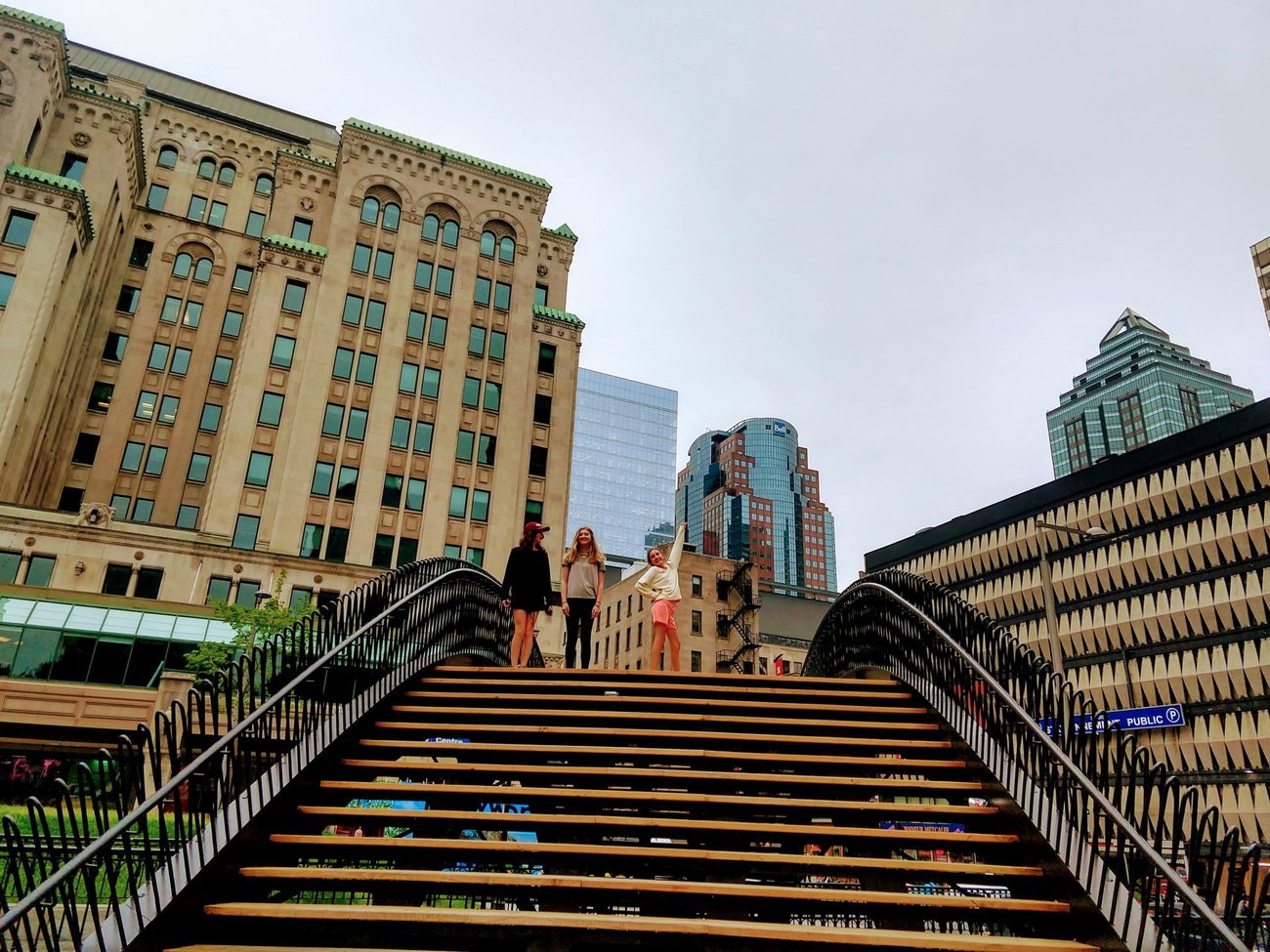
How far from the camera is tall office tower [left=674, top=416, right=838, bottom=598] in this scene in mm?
182000

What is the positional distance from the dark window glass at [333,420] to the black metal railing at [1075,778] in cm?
3167

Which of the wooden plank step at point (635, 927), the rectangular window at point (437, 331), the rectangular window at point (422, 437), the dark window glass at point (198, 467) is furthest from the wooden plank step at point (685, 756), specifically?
the rectangular window at point (437, 331)

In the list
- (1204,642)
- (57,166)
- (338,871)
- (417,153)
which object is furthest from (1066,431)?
(338,871)

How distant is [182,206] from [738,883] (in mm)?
47847

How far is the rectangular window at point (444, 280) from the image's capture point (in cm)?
4138

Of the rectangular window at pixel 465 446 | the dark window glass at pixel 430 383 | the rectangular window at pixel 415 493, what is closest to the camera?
the rectangular window at pixel 415 493

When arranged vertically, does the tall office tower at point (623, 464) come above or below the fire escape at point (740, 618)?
above

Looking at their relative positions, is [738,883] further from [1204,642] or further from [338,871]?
[1204,642]

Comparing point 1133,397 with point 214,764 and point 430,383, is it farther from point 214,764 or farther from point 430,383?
point 214,764

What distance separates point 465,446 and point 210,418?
12.5 m

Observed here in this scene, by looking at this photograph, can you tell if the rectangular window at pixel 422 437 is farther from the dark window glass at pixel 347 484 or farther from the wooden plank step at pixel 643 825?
the wooden plank step at pixel 643 825

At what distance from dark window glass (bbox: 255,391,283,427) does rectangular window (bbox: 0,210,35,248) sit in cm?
1085

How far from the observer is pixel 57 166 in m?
36.5

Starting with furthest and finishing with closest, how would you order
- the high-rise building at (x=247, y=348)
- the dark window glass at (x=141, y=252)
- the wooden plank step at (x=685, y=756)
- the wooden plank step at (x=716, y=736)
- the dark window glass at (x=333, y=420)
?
1. the dark window glass at (x=141, y=252)
2. the dark window glass at (x=333, y=420)
3. the high-rise building at (x=247, y=348)
4. the wooden plank step at (x=716, y=736)
5. the wooden plank step at (x=685, y=756)
